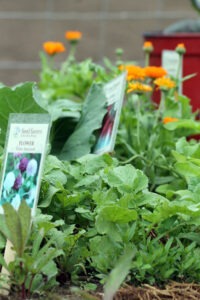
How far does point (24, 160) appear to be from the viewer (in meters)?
1.41

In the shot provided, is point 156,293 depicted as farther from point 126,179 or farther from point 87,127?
point 87,127

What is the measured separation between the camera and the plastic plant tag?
1.93 meters

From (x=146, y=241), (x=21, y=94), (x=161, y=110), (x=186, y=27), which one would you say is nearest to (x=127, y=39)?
(x=186, y=27)

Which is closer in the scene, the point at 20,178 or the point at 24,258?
the point at 24,258

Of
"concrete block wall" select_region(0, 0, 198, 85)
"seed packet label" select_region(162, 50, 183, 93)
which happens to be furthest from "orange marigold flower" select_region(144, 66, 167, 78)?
"concrete block wall" select_region(0, 0, 198, 85)

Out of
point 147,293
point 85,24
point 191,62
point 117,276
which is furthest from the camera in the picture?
point 85,24

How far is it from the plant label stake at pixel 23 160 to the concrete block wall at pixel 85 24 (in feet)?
12.1

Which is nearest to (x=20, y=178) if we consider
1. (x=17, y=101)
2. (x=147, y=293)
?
(x=147, y=293)

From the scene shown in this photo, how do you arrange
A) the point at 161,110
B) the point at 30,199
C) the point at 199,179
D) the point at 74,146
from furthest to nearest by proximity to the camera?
the point at 161,110 < the point at 74,146 < the point at 199,179 < the point at 30,199

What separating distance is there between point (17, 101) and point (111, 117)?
261 mm

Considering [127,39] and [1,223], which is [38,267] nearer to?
[1,223]

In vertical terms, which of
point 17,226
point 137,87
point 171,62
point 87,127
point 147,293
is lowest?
point 147,293

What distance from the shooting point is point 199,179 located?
1610 mm

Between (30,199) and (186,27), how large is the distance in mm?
1867
